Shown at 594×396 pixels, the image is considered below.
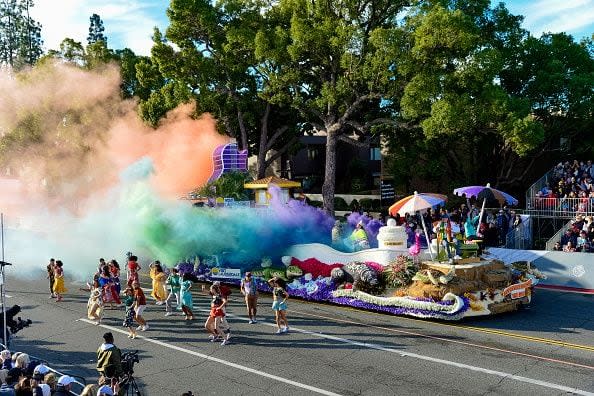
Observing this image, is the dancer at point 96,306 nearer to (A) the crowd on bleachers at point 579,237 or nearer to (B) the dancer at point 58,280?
(B) the dancer at point 58,280

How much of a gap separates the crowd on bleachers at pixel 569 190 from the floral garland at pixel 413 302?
423 inches

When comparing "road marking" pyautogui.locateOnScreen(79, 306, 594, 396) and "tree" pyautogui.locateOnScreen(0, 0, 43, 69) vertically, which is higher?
"tree" pyautogui.locateOnScreen(0, 0, 43, 69)

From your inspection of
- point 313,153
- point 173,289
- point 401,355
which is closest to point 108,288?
point 173,289

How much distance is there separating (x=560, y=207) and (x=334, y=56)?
11646 mm

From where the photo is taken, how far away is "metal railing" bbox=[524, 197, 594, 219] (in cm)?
2164

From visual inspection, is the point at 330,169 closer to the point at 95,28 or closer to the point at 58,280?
the point at 58,280

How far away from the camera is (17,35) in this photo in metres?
50.2

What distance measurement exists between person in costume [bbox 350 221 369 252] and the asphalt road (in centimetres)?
232

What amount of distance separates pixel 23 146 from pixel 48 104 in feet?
14.8

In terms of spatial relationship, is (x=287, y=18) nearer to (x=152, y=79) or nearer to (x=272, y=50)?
(x=272, y=50)

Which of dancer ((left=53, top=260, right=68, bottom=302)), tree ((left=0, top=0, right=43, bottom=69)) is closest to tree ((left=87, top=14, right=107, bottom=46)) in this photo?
tree ((left=0, top=0, right=43, bottom=69))

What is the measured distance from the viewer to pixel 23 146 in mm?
35344

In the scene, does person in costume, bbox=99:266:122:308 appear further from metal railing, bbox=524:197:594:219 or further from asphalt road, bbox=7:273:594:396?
metal railing, bbox=524:197:594:219

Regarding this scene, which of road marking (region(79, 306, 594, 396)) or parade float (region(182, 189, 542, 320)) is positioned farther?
parade float (region(182, 189, 542, 320))
